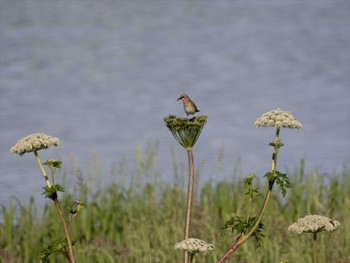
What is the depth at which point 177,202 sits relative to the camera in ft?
40.0

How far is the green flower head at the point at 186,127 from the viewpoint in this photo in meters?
6.26

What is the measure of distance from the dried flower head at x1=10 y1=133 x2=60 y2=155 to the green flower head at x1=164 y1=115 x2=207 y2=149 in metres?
0.81

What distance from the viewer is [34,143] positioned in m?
6.15

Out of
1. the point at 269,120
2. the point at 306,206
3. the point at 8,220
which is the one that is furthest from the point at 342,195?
the point at 269,120

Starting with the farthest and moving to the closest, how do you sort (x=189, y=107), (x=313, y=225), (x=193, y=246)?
(x=189, y=107)
(x=313, y=225)
(x=193, y=246)

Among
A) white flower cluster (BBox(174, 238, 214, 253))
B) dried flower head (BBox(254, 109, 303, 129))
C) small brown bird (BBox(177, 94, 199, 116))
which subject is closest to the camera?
white flower cluster (BBox(174, 238, 214, 253))

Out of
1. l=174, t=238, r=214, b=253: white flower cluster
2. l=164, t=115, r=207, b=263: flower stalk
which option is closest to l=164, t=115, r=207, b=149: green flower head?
l=164, t=115, r=207, b=263: flower stalk

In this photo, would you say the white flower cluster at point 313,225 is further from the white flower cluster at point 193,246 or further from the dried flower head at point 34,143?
the dried flower head at point 34,143

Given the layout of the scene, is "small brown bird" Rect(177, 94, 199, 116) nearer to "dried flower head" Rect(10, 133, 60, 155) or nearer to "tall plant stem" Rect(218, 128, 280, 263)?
"tall plant stem" Rect(218, 128, 280, 263)

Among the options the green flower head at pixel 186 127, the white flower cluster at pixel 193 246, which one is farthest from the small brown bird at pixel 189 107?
the white flower cluster at pixel 193 246

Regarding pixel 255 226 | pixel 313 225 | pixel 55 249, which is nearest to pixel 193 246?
pixel 255 226

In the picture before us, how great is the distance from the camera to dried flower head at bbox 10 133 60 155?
20.2ft

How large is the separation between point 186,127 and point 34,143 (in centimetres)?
107

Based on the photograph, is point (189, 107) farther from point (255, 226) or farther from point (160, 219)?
point (160, 219)
